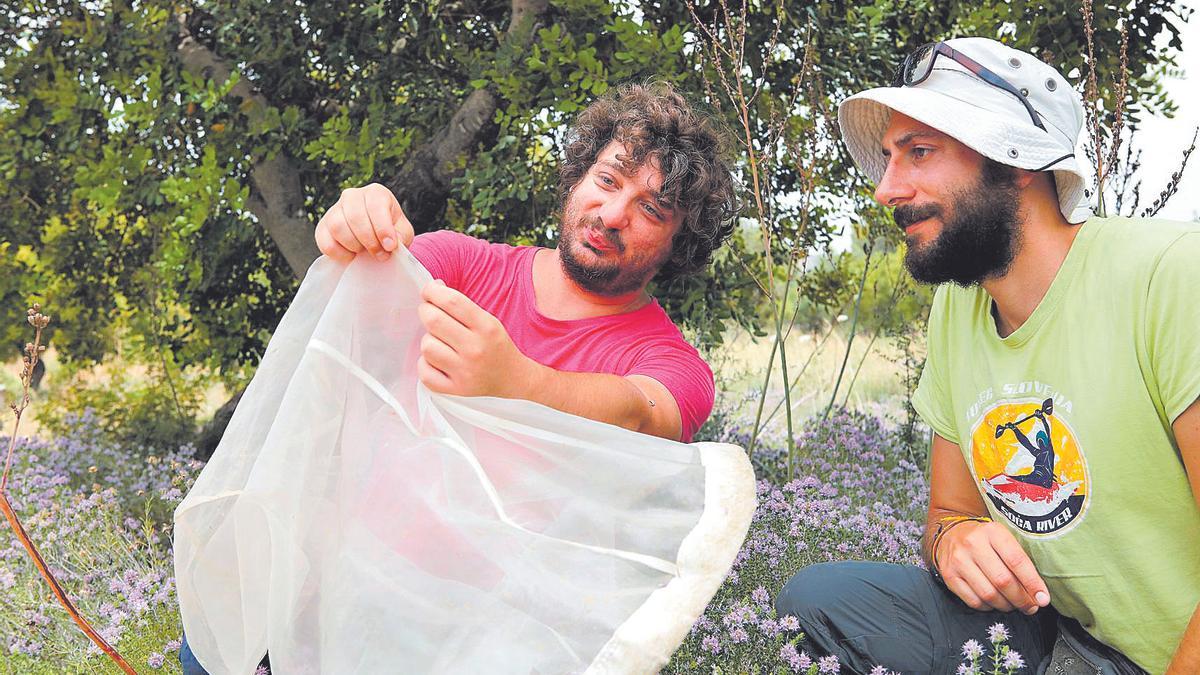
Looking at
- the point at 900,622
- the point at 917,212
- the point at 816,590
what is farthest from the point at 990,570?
the point at 917,212

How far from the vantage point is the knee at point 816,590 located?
7.48ft

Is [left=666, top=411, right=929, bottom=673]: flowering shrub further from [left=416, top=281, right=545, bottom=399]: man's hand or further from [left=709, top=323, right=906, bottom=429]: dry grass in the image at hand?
[left=709, top=323, right=906, bottom=429]: dry grass

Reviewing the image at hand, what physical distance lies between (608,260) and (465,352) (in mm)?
627

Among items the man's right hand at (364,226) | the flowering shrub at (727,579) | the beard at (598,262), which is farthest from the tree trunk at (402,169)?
the man's right hand at (364,226)

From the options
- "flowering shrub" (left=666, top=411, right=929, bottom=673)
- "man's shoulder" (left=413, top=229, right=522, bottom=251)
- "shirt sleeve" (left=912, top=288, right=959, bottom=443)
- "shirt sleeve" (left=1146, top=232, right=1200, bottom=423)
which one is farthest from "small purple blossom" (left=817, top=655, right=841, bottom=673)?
"man's shoulder" (left=413, top=229, right=522, bottom=251)

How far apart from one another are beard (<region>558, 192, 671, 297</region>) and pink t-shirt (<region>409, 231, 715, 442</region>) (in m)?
0.08

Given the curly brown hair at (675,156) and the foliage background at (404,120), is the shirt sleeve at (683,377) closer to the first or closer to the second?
the curly brown hair at (675,156)

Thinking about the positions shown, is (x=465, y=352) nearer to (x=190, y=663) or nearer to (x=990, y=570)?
(x=190, y=663)

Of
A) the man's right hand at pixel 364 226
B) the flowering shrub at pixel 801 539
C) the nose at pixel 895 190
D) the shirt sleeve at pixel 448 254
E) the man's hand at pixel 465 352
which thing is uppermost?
the nose at pixel 895 190

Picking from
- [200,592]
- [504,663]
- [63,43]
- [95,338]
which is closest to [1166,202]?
[504,663]

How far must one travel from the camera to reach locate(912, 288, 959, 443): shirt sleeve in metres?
2.31

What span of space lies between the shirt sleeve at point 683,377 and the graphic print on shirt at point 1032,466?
22.0 inches

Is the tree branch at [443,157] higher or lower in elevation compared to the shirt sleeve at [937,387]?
higher

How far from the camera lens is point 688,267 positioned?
275 cm
